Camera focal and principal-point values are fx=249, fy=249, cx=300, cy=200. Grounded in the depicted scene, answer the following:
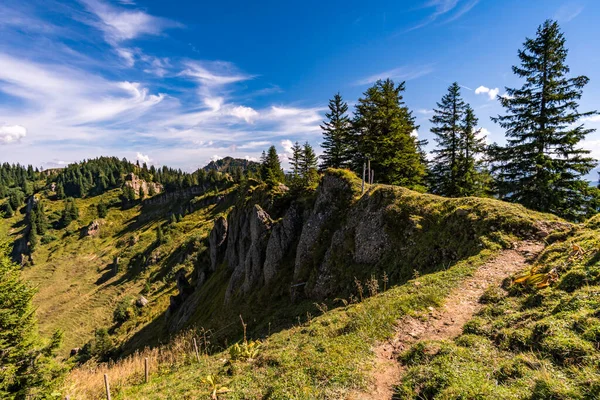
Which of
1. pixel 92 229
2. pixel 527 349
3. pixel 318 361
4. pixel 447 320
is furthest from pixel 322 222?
pixel 92 229

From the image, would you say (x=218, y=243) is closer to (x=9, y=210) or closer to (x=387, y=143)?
(x=387, y=143)

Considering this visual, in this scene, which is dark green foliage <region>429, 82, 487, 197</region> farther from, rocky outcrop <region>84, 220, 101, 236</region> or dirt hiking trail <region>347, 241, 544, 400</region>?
rocky outcrop <region>84, 220, 101, 236</region>

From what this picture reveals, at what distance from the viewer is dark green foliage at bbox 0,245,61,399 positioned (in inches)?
503

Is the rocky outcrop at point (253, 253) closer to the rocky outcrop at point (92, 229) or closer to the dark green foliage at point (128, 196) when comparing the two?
the rocky outcrop at point (92, 229)

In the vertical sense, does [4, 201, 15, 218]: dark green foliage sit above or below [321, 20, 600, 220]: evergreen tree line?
below

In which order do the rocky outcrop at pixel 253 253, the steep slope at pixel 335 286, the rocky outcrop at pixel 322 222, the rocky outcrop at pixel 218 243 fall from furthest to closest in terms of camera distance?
the rocky outcrop at pixel 218 243, the rocky outcrop at pixel 253 253, the rocky outcrop at pixel 322 222, the steep slope at pixel 335 286

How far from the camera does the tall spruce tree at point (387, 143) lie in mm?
28953

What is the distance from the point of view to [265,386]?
822 centimetres

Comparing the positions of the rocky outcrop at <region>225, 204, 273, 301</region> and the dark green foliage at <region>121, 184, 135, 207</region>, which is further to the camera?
the dark green foliage at <region>121, 184, 135, 207</region>

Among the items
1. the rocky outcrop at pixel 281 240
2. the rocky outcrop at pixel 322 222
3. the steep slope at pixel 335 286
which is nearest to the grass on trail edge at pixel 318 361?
the steep slope at pixel 335 286

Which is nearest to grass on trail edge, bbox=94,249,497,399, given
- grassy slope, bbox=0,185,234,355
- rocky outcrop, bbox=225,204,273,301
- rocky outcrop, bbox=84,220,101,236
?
rocky outcrop, bbox=225,204,273,301

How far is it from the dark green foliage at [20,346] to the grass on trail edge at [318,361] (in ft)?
16.0

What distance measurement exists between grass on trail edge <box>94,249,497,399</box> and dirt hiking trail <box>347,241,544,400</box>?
0.29 meters

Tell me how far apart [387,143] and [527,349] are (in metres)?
24.4
